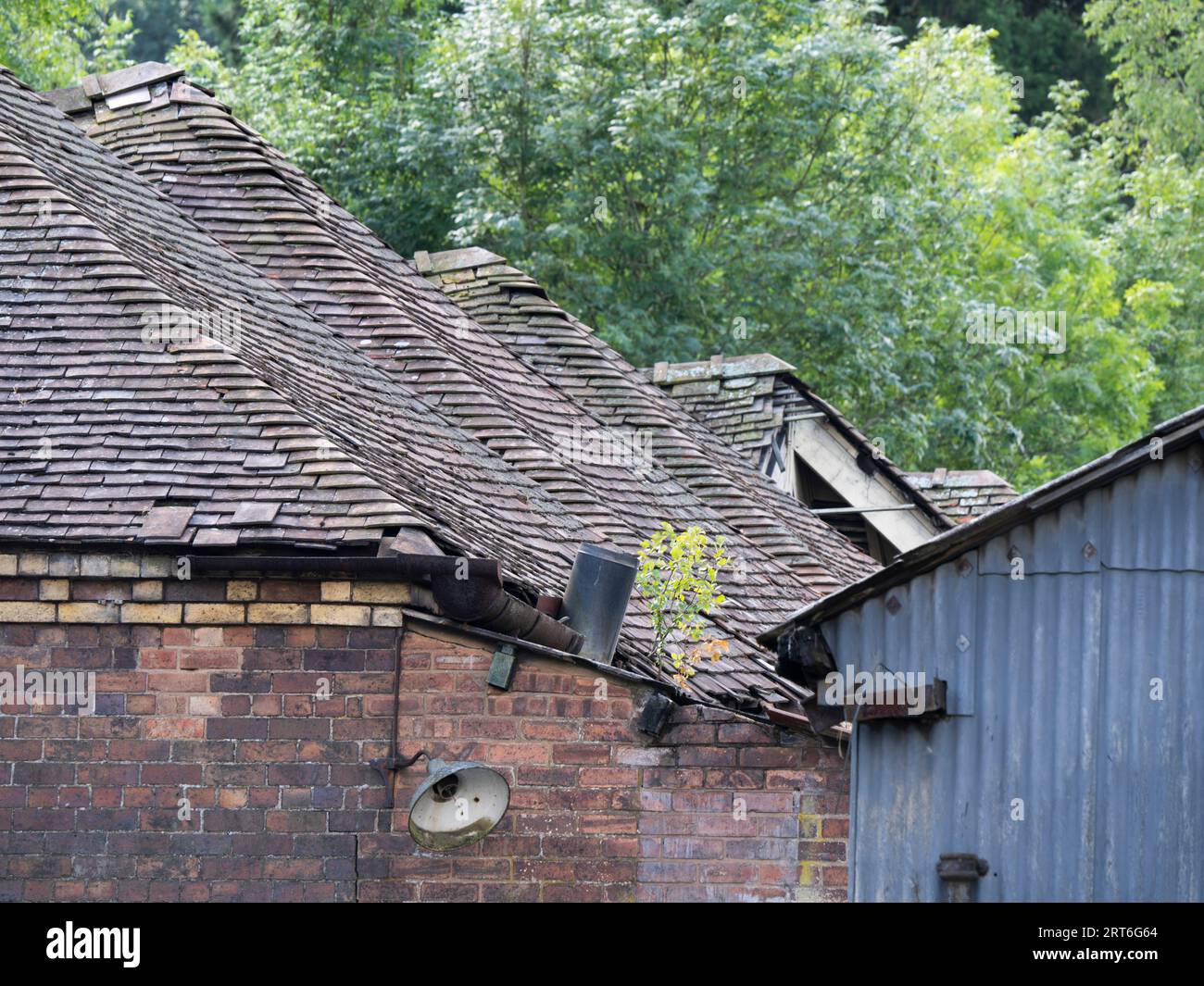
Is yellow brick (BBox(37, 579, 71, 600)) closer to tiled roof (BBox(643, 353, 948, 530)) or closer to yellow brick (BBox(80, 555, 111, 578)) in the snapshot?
yellow brick (BBox(80, 555, 111, 578))

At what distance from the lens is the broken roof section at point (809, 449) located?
17.9 metres

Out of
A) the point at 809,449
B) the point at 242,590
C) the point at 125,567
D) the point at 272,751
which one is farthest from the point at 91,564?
the point at 809,449

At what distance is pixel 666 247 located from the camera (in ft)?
83.6

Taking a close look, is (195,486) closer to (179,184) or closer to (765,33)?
(179,184)

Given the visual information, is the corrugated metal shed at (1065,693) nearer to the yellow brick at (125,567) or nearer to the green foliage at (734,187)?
the yellow brick at (125,567)

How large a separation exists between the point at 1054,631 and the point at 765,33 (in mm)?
A: 20313

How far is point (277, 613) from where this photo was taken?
28.7ft

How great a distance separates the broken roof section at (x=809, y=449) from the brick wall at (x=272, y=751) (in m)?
9.15

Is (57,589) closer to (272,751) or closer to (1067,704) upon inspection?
(272,751)

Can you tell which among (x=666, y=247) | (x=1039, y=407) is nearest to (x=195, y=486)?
(x=666, y=247)

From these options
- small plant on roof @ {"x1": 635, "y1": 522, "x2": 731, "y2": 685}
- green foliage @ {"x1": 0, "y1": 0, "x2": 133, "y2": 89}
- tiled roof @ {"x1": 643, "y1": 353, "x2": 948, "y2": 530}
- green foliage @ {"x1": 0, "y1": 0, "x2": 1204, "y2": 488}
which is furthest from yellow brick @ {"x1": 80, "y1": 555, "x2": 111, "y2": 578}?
green foliage @ {"x1": 0, "y1": 0, "x2": 133, "y2": 89}

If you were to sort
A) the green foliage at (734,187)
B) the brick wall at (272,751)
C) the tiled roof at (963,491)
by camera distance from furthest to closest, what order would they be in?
the green foliage at (734,187), the tiled roof at (963,491), the brick wall at (272,751)

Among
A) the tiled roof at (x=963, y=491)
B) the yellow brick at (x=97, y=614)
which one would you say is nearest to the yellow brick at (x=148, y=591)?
the yellow brick at (x=97, y=614)

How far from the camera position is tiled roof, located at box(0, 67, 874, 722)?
8.96 meters
